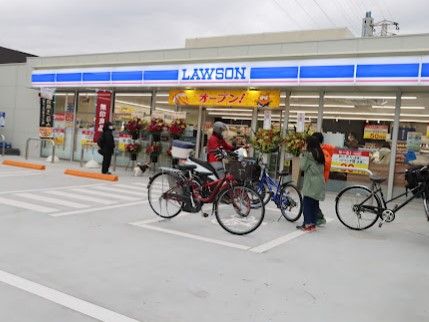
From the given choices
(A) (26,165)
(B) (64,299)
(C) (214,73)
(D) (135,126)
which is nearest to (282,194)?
(B) (64,299)

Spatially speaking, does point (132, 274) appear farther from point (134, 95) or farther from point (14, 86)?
point (14, 86)

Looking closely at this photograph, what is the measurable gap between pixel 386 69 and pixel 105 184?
6.77 m

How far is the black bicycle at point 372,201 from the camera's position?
20.8 feet

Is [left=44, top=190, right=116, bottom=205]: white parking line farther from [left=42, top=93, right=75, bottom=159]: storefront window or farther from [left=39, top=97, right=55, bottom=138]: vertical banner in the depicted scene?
[left=39, top=97, right=55, bottom=138]: vertical banner

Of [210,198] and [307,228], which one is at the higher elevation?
[210,198]

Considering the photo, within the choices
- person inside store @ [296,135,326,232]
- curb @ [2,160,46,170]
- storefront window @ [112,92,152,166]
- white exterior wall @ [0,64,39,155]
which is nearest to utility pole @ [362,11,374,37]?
storefront window @ [112,92,152,166]

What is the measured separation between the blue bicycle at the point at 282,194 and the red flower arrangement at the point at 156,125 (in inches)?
257

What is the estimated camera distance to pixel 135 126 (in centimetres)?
1364

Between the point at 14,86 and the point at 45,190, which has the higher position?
the point at 14,86

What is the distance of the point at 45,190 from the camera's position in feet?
30.0

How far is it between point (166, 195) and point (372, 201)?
2998mm

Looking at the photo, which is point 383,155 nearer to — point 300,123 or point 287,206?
point 300,123

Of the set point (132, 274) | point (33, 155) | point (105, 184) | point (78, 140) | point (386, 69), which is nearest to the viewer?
point (132, 274)

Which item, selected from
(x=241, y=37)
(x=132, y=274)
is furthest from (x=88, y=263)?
(x=241, y=37)
